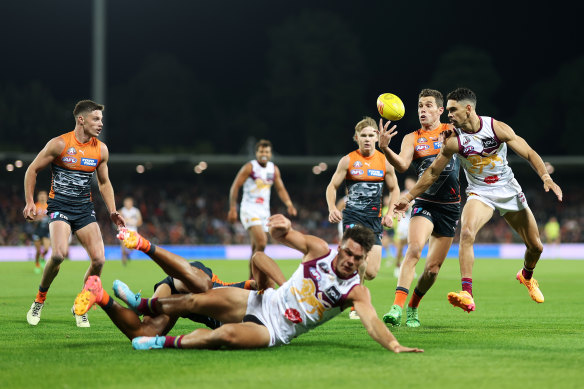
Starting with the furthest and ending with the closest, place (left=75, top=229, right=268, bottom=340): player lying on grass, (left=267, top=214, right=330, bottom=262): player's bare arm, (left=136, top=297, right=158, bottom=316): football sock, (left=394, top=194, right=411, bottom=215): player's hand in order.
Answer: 1. (left=394, top=194, right=411, bottom=215): player's hand
2. (left=136, top=297, right=158, bottom=316): football sock
3. (left=75, top=229, right=268, bottom=340): player lying on grass
4. (left=267, top=214, right=330, bottom=262): player's bare arm

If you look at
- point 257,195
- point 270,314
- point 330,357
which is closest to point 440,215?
point 270,314

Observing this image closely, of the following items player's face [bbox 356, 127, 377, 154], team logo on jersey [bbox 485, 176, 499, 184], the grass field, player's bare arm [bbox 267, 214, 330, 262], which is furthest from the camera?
player's face [bbox 356, 127, 377, 154]

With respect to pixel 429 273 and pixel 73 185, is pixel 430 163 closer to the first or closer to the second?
pixel 429 273

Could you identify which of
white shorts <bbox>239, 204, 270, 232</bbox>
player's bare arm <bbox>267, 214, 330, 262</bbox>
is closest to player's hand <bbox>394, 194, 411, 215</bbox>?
player's bare arm <bbox>267, 214, 330, 262</bbox>

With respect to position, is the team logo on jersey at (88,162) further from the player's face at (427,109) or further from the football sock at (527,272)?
the football sock at (527,272)

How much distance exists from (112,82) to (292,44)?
758 inches

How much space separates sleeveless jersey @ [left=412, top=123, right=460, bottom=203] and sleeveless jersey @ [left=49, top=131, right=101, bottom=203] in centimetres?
399

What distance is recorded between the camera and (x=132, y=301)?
24.0 feet

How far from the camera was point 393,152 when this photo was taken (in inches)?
364

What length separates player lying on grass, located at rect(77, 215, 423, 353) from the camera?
22.4 ft

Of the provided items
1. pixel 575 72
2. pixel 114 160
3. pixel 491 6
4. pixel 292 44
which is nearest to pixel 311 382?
pixel 114 160

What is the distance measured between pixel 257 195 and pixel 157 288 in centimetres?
749

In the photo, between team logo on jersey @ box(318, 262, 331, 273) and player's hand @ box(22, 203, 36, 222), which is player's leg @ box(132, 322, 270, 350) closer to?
team logo on jersey @ box(318, 262, 331, 273)

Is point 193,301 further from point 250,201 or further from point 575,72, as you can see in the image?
point 575,72
